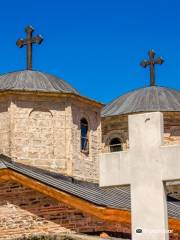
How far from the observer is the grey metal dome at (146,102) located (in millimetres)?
22641

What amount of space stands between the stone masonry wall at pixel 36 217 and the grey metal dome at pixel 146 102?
8808 mm

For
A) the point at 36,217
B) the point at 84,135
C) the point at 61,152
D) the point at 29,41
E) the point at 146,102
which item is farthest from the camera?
the point at 146,102

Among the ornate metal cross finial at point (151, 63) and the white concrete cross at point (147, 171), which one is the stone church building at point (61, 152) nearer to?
the ornate metal cross finial at point (151, 63)

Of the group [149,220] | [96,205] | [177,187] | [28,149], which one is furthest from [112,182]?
[177,187]

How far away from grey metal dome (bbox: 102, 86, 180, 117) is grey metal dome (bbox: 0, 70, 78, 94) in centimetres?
287

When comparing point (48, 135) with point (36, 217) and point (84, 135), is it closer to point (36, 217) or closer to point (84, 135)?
point (84, 135)

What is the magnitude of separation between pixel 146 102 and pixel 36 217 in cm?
993

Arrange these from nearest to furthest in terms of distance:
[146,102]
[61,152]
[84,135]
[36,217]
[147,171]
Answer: [147,171] < [36,217] < [61,152] < [84,135] < [146,102]

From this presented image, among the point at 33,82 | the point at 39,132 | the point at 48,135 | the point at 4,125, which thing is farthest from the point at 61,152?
the point at 33,82

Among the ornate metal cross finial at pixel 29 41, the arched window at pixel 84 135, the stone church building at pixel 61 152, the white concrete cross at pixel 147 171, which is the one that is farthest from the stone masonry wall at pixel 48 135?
the white concrete cross at pixel 147 171

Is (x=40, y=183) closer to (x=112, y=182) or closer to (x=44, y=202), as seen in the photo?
(x=44, y=202)

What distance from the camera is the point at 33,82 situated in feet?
65.8

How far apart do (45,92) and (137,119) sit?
1136 centimetres

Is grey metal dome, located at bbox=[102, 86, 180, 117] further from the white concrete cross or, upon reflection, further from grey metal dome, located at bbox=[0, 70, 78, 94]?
the white concrete cross
